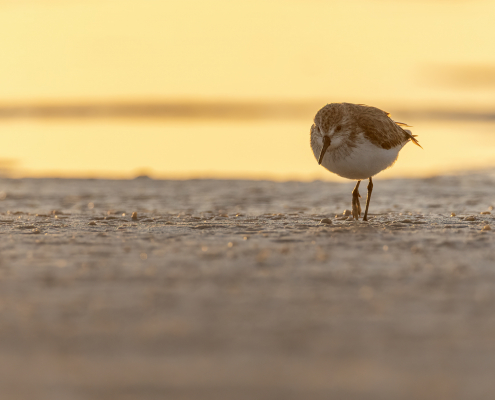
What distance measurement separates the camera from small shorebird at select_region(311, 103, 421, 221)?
784 cm

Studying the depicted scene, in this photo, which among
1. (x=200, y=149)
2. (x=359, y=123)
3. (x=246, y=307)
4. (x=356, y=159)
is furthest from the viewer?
(x=200, y=149)

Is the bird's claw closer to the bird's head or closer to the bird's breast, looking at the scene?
the bird's breast

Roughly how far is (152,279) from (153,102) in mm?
25713

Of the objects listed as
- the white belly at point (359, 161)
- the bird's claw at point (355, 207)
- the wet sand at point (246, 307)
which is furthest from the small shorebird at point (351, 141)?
the wet sand at point (246, 307)

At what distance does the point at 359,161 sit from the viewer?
25.7ft

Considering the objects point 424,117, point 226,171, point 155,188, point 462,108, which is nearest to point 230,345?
point 155,188

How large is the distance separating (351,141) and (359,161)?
248mm

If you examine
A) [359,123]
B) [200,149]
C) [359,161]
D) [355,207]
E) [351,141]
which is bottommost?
[355,207]

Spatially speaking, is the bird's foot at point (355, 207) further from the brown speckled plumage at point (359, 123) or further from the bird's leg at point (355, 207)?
the brown speckled plumage at point (359, 123)

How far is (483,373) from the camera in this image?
134 inches

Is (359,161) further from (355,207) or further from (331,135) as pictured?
(355,207)

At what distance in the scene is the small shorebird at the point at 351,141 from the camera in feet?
25.7

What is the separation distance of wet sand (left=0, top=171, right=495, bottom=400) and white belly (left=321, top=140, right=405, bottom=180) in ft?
2.02

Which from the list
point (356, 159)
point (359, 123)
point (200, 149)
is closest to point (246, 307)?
point (356, 159)
